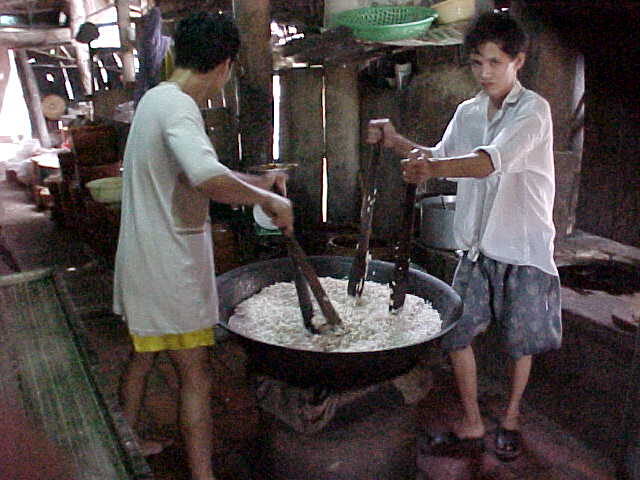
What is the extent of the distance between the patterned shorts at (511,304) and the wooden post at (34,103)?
16.7 m

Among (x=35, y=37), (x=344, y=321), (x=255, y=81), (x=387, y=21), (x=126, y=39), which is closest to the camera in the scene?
(x=344, y=321)

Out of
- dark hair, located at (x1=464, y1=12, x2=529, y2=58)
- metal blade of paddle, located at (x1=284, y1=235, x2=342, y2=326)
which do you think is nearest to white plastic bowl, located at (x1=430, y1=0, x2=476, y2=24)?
dark hair, located at (x1=464, y1=12, x2=529, y2=58)

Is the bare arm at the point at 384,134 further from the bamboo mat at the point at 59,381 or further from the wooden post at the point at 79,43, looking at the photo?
the wooden post at the point at 79,43

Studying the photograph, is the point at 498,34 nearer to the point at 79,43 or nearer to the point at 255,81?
the point at 255,81

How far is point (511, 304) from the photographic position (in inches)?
134

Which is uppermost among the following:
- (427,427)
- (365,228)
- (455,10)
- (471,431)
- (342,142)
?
(455,10)

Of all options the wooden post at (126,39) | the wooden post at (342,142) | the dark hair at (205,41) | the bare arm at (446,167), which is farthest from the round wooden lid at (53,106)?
the bare arm at (446,167)

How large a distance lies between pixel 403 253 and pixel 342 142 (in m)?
4.01

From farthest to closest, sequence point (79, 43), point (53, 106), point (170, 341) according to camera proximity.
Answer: point (53, 106) → point (79, 43) → point (170, 341)

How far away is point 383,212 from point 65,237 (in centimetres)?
604

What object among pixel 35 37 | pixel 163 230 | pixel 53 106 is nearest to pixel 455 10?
pixel 163 230

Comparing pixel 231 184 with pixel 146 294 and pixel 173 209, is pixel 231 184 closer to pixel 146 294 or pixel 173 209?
pixel 173 209

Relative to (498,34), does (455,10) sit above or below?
above

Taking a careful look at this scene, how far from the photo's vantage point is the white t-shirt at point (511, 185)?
2.96 meters
